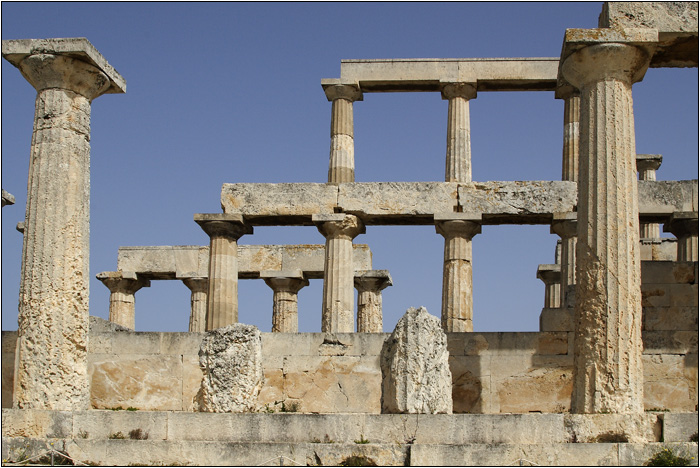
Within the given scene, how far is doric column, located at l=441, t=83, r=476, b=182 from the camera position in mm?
26031

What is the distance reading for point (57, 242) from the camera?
15.1 metres

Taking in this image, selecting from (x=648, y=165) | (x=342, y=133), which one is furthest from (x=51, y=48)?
(x=648, y=165)

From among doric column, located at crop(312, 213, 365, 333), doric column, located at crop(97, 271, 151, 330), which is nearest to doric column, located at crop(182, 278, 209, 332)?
doric column, located at crop(97, 271, 151, 330)

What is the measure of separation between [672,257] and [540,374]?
12293 mm

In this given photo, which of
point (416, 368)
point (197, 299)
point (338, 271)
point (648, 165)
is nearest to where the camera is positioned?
point (416, 368)

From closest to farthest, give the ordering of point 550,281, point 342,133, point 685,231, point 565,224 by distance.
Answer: point 565,224, point 685,231, point 342,133, point 550,281

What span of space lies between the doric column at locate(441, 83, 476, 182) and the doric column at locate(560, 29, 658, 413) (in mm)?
10141

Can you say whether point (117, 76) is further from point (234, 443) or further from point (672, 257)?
point (672, 257)

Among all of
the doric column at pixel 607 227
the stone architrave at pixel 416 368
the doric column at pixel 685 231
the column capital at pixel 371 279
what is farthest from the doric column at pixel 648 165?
the stone architrave at pixel 416 368

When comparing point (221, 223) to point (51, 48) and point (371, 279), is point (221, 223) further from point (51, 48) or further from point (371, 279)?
point (51, 48)

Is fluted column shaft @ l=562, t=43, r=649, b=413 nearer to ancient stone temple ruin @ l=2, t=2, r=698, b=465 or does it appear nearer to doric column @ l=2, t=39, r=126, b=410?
ancient stone temple ruin @ l=2, t=2, r=698, b=465

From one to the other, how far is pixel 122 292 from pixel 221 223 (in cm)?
940

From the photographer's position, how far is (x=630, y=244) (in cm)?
1492

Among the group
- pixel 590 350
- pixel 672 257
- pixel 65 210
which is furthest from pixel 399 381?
pixel 672 257
